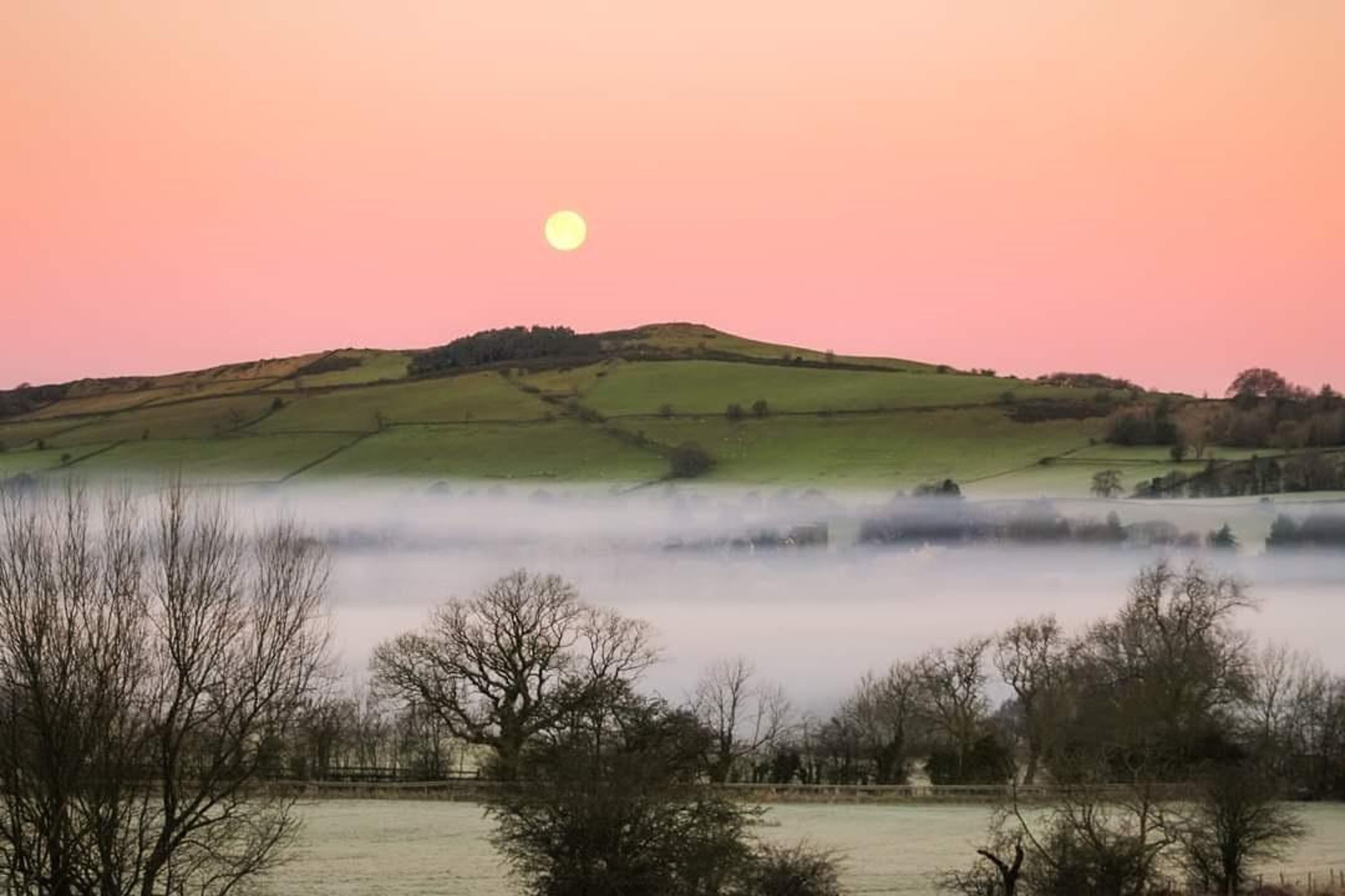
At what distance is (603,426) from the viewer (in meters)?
144

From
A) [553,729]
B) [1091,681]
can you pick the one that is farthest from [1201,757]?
[553,729]

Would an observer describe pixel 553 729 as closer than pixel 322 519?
Yes

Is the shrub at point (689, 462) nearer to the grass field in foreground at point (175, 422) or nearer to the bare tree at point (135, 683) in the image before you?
the grass field in foreground at point (175, 422)

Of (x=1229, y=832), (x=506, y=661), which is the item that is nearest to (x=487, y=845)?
(x=1229, y=832)

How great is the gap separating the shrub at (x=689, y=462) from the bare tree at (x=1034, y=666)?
32.8 m

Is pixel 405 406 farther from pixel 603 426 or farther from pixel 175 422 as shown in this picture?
pixel 603 426

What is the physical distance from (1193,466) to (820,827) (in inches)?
2802

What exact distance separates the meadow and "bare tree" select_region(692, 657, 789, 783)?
112 feet

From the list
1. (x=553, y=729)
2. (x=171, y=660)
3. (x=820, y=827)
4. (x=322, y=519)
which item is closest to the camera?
(x=171, y=660)

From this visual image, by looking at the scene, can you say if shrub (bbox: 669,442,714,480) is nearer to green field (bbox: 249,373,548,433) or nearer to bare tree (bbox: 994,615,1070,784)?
green field (bbox: 249,373,548,433)

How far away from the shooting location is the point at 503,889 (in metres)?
44.3

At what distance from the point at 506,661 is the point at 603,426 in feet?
190

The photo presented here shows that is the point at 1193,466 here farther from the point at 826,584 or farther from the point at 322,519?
the point at 322,519

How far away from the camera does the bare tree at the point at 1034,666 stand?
A: 9806 centimetres
